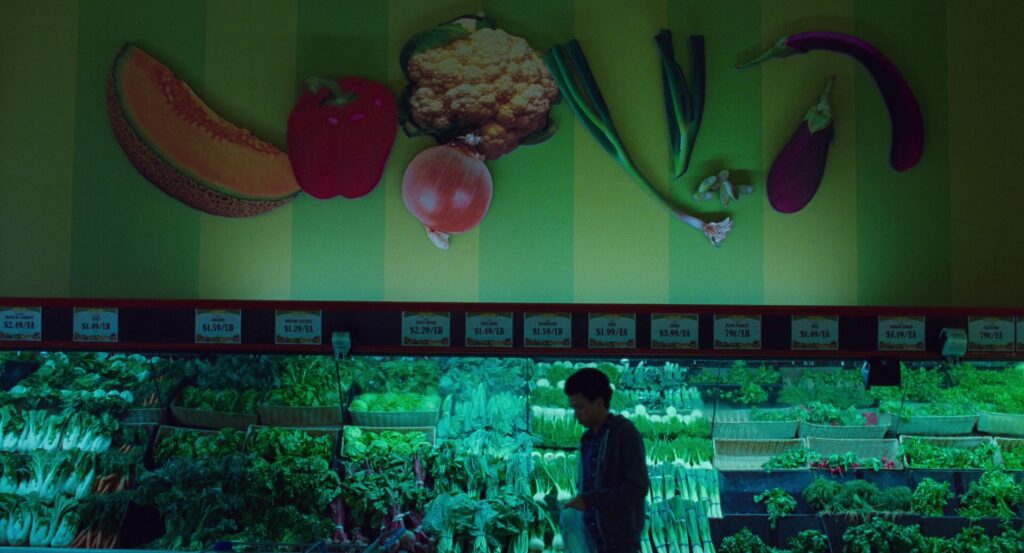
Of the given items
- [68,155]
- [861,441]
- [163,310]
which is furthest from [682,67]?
[68,155]

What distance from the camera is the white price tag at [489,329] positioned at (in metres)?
4.61

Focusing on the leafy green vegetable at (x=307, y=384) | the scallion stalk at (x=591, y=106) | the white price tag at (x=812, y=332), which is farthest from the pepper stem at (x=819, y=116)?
the leafy green vegetable at (x=307, y=384)

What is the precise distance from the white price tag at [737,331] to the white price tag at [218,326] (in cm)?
246

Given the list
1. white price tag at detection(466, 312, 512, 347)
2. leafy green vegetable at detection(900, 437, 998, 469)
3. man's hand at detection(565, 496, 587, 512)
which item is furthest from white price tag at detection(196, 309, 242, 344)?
leafy green vegetable at detection(900, 437, 998, 469)

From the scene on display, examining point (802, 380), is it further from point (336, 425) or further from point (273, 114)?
point (273, 114)

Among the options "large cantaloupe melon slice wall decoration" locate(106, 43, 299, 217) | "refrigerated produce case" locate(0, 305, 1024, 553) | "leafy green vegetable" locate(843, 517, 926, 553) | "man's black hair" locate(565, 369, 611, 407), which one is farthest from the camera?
"large cantaloupe melon slice wall decoration" locate(106, 43, 299, 217)

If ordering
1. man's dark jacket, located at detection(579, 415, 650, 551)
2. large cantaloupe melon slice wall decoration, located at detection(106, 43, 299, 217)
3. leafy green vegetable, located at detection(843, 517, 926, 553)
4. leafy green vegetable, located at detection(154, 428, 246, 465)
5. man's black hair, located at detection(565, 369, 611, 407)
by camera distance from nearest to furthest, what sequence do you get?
man's dark jacket, located at detection(579, 415, 650, 551), man's black hair, located at detection(565, 369, 611, 407), leafy green vegetable, located at detection(843, 517, 926, 553), leafy green vegetable, located at detection(154, 428, 246, 465), large cantaloupe melon slice wall decoration, located at detection(106, 43, 299, 217)

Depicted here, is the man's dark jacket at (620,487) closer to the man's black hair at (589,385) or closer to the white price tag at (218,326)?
the man's black hair at (589,385)

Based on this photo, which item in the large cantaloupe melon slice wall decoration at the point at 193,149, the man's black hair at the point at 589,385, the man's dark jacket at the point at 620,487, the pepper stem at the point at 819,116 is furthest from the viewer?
the large cantaloupe melon slice wall decoration at the point at 193,149

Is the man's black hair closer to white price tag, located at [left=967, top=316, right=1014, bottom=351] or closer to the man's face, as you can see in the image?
the man's face

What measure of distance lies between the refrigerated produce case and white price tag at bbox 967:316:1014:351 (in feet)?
0.24

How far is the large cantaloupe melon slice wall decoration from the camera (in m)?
5.14

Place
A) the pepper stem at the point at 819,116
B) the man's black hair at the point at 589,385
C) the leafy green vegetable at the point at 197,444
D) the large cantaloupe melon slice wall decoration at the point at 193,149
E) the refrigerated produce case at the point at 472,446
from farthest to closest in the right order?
the large cantaloupe melon slice wall decoration at the point at 193,149
the pepper stem at the point at 819,116
the leafy green vegetable at the point at 197,444
the refrigerated produce case at the point at 472,446
the man's black hair at the point at 589,385

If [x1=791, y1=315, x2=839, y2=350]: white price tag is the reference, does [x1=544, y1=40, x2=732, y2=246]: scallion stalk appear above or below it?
above
